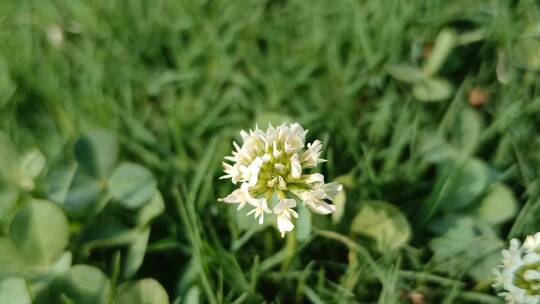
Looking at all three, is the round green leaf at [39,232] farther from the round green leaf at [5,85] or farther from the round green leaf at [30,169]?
the round green leaf at [5,85]

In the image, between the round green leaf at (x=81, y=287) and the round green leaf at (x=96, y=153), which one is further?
the round green leaf at (x=96, y=153)

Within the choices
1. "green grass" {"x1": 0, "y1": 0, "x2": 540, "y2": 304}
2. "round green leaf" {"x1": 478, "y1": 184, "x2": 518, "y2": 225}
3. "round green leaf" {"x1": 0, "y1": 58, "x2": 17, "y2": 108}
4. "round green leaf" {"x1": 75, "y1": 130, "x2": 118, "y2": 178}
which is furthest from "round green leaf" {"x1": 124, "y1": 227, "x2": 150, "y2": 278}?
"round green leaf" {"x1": 478, "y1": 184, "x2": 518, "y2": 225}

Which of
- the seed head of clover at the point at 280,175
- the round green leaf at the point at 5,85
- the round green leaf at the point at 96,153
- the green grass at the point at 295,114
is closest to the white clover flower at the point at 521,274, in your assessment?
the green grass at the point at 295,114

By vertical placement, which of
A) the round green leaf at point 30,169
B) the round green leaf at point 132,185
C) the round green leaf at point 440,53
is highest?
the round green leaf at point 440,53

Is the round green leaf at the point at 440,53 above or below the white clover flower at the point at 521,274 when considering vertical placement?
above

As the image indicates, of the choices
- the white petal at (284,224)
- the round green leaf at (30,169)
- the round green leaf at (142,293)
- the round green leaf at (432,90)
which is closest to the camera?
the white petal at (284,224)

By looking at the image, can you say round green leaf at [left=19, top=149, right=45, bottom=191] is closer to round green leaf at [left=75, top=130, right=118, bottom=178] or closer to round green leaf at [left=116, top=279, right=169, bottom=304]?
round green leaf at [left=75, top=130, right=118, bottom=178]

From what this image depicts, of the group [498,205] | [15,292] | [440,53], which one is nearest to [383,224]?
[498,205]
